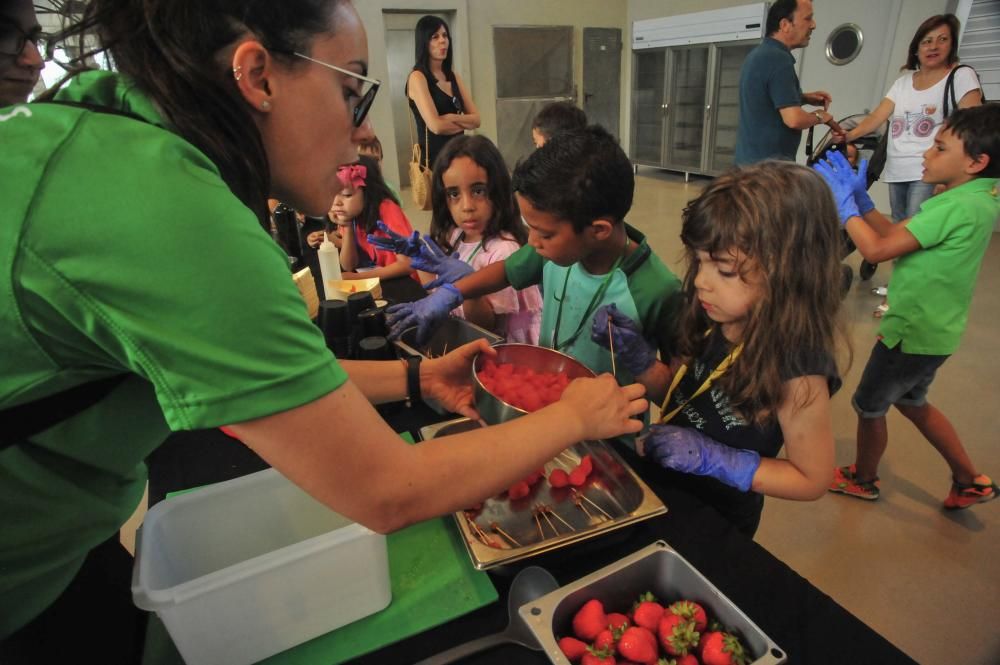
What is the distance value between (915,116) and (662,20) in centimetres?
432

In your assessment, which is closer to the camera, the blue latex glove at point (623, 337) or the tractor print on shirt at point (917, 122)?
the blue latex glove at point (623, 337)

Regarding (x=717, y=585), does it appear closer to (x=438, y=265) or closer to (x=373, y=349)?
(x=373, y=349)

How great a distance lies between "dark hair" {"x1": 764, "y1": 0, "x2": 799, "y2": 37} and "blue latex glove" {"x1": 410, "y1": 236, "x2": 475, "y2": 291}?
7.41 ft

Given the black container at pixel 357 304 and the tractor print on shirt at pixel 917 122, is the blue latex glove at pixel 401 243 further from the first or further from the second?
the tractor print on shirt at pixel 917 122

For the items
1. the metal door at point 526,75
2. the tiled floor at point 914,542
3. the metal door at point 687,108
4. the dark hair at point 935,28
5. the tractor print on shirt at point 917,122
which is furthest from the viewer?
the metal door at point 526,75

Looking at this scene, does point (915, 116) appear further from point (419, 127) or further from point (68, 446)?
point (68, 446)

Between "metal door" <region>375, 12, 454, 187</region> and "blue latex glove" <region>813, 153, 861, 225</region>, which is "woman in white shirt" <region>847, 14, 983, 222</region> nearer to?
"blue latex glove" <region>813, 153, 861, 225</region>

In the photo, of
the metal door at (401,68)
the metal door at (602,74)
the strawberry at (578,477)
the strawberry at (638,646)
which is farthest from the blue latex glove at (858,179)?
the metal door at (602,74)

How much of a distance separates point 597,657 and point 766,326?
60cm

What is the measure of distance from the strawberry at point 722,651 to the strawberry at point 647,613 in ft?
0.20

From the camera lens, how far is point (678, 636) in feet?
2.10

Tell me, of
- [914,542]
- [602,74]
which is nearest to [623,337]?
[914,542]

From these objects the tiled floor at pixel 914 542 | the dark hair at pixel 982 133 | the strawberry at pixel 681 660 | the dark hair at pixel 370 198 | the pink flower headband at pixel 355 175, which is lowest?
the tiled floor at pixel 914 542

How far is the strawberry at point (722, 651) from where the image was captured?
621 millimetres
